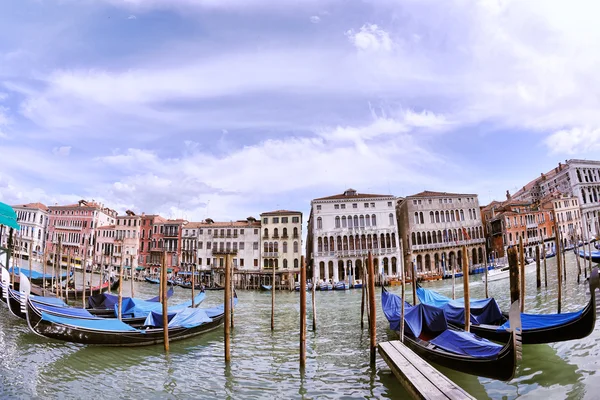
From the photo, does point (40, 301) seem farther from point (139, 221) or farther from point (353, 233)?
point (139, 221)

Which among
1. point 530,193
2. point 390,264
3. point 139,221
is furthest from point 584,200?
point 139,221

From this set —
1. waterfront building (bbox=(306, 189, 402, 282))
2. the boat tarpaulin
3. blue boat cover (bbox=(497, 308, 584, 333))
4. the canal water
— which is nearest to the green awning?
the canal water

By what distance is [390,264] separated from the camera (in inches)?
1524

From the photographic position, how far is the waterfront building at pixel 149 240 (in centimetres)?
4591

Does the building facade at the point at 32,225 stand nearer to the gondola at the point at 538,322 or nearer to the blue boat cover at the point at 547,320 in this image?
the gondola at the point at 538,322

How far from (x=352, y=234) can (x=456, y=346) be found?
3250 cm

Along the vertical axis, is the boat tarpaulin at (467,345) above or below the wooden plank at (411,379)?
above

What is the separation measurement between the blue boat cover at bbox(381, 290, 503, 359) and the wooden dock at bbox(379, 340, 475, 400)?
1001 mm

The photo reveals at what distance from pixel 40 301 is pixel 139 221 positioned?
1420 inches

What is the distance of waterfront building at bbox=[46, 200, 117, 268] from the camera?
4859 cm

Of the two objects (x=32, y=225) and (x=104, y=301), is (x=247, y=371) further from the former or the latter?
(x=32, y=225)

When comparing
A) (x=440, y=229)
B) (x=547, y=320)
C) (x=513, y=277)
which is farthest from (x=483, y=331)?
(x=440, y=229)

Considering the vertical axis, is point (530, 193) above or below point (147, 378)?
above

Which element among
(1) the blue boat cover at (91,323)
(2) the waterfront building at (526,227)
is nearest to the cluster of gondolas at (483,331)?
(1) the blue boat cover at (91,323)
